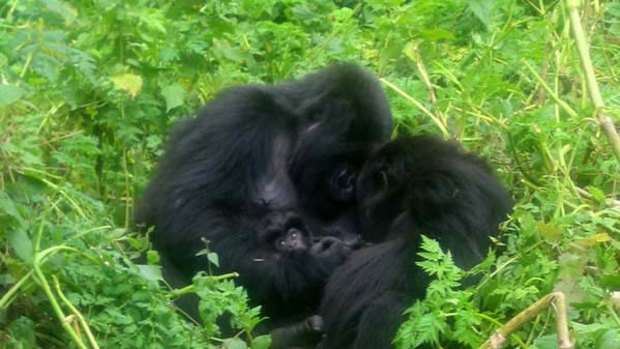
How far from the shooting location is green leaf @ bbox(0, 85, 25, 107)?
142 inches

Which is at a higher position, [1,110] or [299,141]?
[1,110]

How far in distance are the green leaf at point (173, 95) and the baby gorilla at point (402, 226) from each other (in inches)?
30.0

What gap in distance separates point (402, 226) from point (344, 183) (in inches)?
20.3

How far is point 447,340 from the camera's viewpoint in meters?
3.98

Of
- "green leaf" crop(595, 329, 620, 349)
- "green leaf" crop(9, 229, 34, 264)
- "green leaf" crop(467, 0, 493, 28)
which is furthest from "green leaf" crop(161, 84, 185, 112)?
"green leaf" crop(595, 329, 620, 349)

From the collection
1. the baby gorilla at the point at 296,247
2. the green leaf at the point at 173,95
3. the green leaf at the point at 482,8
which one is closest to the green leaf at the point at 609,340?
the baby gorilla at the point at 296,247

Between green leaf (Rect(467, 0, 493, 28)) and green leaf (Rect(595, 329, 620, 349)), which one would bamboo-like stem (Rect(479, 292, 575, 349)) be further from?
green leaf (Rect(467, 0, 493, 28))

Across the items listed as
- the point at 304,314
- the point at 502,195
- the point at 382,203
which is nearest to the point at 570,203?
the point at 502,195

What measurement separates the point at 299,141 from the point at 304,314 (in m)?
0.66

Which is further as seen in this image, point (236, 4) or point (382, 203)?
point (236, 4)

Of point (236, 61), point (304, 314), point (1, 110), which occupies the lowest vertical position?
point (304, 314)

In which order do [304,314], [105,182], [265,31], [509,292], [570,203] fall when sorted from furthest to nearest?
[265,31] → [105,182] → [304,314] → [570,203] → [509,292]

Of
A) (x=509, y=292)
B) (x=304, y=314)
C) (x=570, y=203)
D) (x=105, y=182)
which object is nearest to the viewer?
(x=509, y=292)

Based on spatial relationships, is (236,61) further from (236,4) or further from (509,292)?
(509,292)
